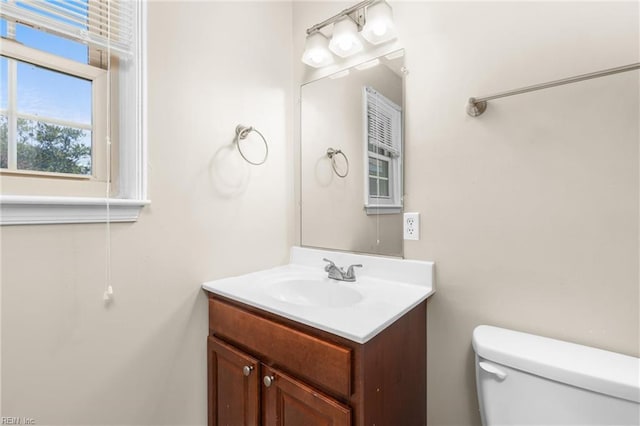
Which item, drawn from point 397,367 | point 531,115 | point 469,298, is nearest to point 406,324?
point 397,367

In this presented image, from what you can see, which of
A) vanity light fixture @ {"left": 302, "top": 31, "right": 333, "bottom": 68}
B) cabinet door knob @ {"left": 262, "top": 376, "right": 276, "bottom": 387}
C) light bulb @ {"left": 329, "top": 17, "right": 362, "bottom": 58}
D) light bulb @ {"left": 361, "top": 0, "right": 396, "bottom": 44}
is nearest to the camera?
cabinet door knob @ {"left": 262, "top": 376, "right": 276, "bottom": 387}

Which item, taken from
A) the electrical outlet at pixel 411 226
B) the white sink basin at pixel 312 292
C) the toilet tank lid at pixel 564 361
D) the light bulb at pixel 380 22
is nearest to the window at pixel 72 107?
the white sink basin at pixel 312 292

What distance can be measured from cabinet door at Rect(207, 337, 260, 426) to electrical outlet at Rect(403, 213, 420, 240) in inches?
31.1

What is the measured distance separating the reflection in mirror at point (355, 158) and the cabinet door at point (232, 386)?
0.67m

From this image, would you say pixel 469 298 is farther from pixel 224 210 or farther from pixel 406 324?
pixel 224 210

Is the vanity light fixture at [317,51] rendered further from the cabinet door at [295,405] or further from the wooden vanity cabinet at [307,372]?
the cabinet door at [295,405]

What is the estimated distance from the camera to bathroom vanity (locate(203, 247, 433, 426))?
83 centimetres

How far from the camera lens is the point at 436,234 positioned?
1184 millimetres

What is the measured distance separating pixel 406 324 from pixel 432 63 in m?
1.04

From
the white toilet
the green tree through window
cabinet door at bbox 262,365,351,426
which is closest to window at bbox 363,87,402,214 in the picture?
the white toilet

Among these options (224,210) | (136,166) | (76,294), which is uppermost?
(136,166)

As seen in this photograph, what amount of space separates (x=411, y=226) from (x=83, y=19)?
1418mm

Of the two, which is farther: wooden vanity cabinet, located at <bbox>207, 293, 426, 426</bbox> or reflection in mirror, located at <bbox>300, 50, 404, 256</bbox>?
reflection in mirror, located at <bbox>300, 50, 404, 256</bbox>
